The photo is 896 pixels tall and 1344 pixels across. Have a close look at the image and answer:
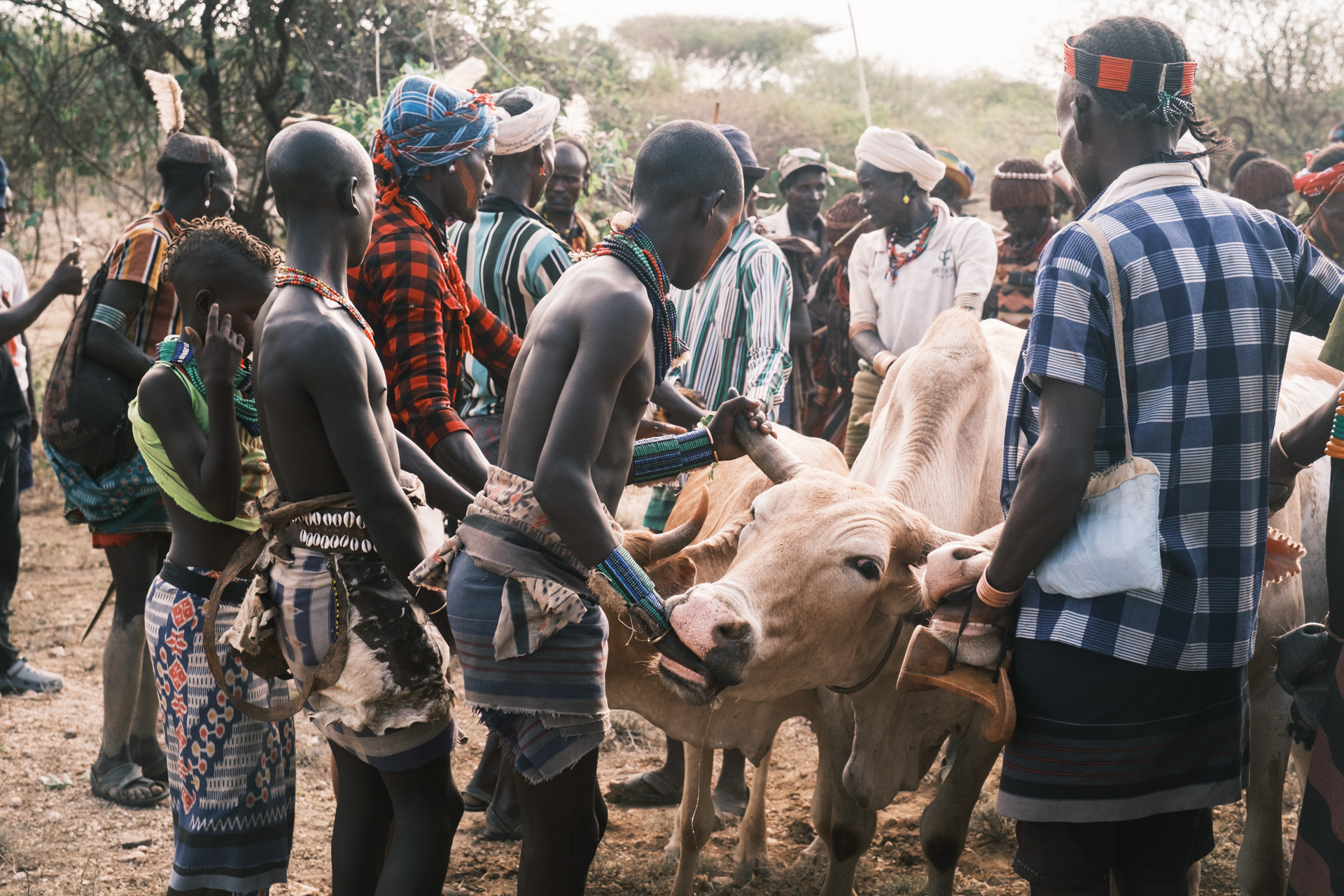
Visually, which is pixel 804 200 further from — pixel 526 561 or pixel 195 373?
pixel 526 561

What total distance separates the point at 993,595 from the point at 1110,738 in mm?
370

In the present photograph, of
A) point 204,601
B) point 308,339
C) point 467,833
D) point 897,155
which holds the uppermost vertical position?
point 897,155

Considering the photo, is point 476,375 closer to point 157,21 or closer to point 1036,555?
point 1036,555

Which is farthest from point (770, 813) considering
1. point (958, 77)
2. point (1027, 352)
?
point (958, 77)

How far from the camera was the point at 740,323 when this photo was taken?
5371 millimetres

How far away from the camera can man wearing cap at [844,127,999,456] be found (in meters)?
5.65

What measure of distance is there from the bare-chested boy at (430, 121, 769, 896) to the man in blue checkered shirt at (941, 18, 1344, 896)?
2.47ft

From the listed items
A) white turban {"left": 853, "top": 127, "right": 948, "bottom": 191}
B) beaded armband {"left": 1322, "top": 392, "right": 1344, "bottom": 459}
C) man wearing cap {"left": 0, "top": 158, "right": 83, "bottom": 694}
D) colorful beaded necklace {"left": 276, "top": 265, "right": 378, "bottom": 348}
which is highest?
white turban {"left": 853, "top": 127, "right": 948, "bottom": 191}

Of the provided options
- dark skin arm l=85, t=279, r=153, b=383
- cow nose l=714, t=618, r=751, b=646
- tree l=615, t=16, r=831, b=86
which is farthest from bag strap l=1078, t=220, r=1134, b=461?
tree l=615, t=16, r=831, b=86

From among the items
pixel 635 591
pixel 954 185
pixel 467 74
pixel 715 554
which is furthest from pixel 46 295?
pixel 954 185

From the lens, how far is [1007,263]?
6.92 meters

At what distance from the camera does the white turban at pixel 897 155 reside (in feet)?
18.6

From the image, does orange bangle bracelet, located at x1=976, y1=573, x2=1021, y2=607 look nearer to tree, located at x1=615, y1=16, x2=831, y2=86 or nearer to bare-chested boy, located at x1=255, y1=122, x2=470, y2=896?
bare-chested boy, located at x1=255, y1=122, x2=470, y2=896

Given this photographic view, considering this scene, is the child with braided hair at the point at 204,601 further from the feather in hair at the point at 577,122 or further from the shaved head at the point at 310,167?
the feather in hair at the point at 577,122
